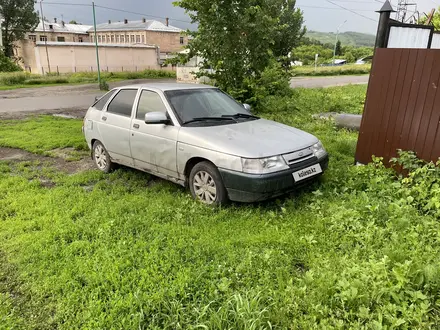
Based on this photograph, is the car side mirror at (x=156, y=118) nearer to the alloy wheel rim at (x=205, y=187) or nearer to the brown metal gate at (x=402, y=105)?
A: the alloy wheel rim at (x=205, y=187)

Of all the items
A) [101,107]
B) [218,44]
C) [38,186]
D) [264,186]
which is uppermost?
[218,44]

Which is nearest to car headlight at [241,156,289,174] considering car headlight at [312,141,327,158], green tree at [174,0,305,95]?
car headlight at [312,141,327,158]

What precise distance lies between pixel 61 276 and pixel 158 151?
2200 millimetres

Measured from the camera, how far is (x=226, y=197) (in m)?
4.14

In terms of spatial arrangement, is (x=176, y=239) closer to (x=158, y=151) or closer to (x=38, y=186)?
(x=158, y=151)

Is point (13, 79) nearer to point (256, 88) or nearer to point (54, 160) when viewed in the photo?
point (256, 88)

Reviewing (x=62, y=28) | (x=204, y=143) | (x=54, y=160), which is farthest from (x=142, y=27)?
(x=204, y=143)

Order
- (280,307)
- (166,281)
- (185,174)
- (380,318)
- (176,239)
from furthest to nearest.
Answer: (185,174), (176,239), (166,281), (280,307), (380,318)

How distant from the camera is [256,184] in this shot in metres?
3.82

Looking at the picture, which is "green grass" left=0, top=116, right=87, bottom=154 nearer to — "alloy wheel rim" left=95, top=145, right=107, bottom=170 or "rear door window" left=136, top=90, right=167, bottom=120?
"alloy wheel rim" left=95, top=145, right=107, bottom=170

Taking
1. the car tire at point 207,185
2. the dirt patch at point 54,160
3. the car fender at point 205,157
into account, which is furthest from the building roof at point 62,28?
the car tire at point 207,185

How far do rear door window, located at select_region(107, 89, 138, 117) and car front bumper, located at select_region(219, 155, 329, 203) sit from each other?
6.96 ft

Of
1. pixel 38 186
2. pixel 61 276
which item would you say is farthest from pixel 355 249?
pixel 38 186

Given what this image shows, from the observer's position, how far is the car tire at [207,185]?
4121 millimetres
